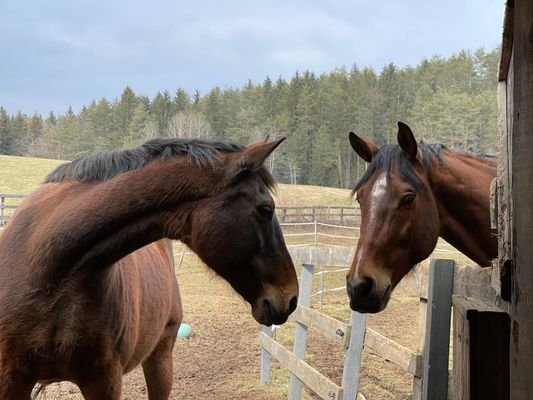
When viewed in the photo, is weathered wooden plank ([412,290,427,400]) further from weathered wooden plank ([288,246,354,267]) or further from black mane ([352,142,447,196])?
weathered wooden plank ([288,246,354,267])

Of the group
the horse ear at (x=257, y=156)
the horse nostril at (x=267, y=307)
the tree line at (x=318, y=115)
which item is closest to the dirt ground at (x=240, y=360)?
the horse nostril at (x=267, y=307)

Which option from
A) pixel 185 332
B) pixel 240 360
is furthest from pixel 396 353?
pixel 185 332

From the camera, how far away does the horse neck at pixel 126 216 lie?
2248 mm

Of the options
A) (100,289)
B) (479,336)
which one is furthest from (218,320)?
(479,336)

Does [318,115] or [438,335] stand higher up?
[318,115]

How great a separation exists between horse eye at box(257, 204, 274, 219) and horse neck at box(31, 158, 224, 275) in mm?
219

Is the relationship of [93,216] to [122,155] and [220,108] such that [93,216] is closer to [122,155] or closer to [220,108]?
[122,155]

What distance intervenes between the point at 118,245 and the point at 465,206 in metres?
2.02

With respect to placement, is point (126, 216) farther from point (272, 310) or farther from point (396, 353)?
point (396, 353)

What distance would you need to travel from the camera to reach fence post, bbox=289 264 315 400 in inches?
183

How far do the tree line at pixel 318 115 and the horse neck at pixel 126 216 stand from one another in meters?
41.0

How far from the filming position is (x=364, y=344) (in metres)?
3.79

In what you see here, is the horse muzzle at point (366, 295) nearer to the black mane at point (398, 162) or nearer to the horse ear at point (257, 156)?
the black mane at point (398, 162)

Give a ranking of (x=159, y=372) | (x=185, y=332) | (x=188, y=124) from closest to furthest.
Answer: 1. (x=159, y=372)
2. (x=185, y=332)
3. (x=188, y=124)
